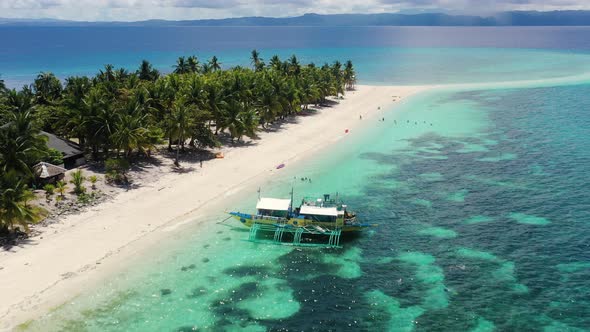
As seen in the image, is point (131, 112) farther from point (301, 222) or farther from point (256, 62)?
point (256, 62)

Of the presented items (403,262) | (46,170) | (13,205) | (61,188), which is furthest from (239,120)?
(403,262)

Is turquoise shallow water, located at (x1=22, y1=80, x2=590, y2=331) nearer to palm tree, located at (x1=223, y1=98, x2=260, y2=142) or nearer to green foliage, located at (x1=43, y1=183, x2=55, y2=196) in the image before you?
palm tree, located at (x1=223, y1=98, x2=260, y2=142)

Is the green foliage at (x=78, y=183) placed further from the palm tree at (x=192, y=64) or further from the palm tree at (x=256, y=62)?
the palm tree at (x=256, y=62)

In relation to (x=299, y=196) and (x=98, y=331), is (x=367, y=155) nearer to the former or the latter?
(x=299, y=196)

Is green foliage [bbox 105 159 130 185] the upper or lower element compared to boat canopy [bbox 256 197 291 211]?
upper

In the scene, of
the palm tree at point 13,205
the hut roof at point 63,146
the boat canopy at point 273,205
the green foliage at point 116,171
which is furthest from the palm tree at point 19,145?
the boat canopy at point 273,205

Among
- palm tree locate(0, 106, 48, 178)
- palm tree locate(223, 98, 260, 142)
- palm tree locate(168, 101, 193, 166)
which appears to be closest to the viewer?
palm tree locate(0, 106, 48, 178)

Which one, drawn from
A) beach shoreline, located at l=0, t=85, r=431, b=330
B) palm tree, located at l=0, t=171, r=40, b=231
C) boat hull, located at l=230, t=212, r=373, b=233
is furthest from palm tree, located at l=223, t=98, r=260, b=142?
palm tree, located at l=0, t=171, r=40, b=231
